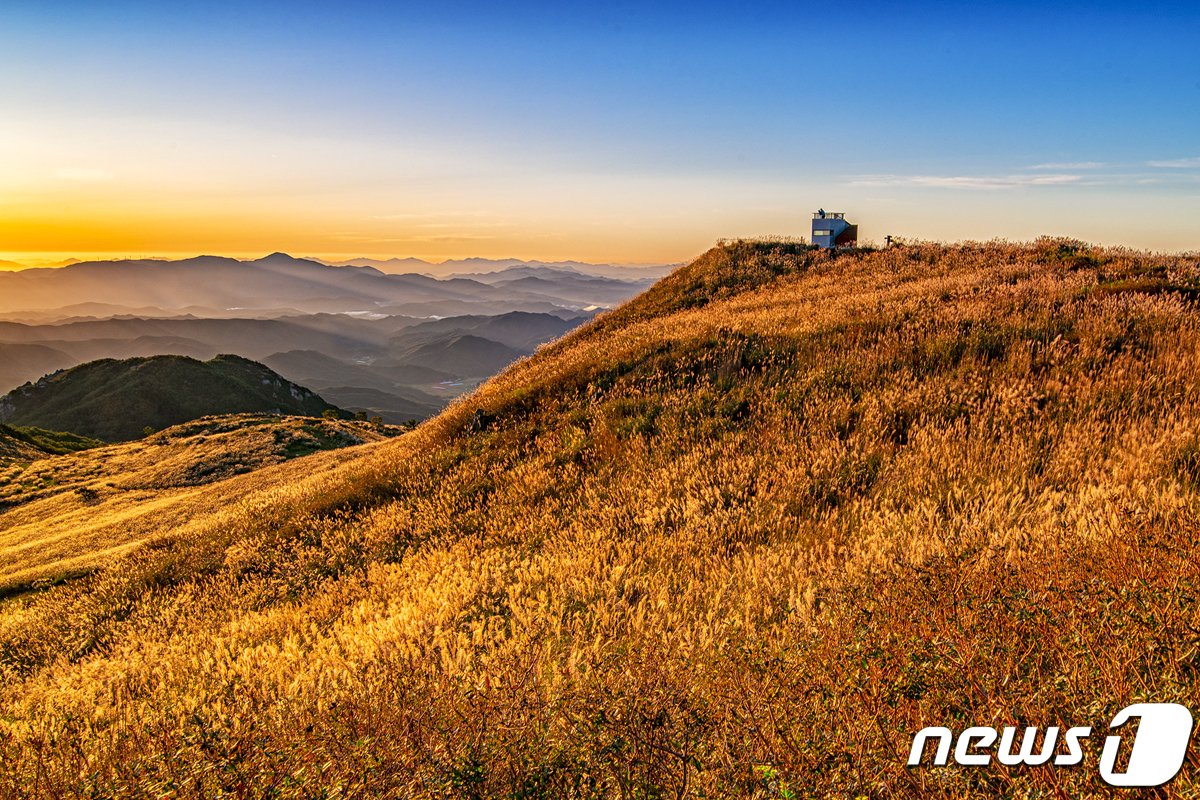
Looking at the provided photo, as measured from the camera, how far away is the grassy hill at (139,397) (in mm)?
129375

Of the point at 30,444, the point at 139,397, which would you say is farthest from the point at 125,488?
the point at 139,397

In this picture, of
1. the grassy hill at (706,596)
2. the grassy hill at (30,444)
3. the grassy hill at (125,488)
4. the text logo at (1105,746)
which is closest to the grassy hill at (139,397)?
the grassy hill at (30,444)

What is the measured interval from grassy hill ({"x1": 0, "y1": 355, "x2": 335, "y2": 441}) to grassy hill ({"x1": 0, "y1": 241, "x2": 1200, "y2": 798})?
147320mm

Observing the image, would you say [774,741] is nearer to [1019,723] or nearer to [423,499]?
[1019,723]

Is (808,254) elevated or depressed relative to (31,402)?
elevated

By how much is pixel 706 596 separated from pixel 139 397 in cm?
17236

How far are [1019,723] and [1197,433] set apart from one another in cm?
512

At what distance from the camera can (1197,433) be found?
551cm

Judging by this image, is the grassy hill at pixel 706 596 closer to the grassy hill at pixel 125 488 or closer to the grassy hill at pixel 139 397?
the grassy hill at pixel 125 488

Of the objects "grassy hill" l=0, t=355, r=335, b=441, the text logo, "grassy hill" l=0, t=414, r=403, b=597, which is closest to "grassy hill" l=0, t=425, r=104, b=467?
"grassy hill" l=0, t=414, r=403, b=597

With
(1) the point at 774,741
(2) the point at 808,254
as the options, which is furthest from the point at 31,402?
(1) the point at 774,741

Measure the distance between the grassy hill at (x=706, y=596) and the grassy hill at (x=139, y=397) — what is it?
5800 inches

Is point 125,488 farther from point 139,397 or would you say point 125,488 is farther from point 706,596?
point 139,397

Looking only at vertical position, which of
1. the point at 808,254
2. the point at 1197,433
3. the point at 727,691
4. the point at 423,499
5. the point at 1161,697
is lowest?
the point at 423,499
